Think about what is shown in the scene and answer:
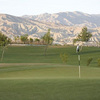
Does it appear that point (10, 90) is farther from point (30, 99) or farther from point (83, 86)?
point (83, 86)

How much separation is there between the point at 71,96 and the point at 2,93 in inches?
121

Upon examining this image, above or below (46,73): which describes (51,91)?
above

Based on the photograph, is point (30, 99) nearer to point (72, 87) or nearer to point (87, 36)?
point (72, 87)

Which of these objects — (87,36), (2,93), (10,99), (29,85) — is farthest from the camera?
(87,36)

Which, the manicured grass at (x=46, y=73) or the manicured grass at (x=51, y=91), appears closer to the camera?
the manicured grass at (x=51, y=91)

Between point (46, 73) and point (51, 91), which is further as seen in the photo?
point (46, 73)

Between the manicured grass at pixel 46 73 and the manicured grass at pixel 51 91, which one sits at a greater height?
the manicured grass at pixel 51 91

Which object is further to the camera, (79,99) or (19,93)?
(19,93)

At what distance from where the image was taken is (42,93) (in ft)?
39.1

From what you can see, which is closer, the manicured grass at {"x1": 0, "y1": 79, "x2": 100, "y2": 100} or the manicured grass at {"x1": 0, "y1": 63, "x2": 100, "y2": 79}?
the manicured grass at {"x1": 0, "y1": 79, "x2": 100, "y2": 100}

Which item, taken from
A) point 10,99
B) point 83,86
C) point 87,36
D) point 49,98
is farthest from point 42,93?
point 87,36

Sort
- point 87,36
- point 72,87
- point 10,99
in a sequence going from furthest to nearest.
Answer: point 87,36
point 72,87
point 10,99

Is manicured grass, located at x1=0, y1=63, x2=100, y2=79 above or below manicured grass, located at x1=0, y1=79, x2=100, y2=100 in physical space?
below

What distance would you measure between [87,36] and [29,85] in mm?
114732
